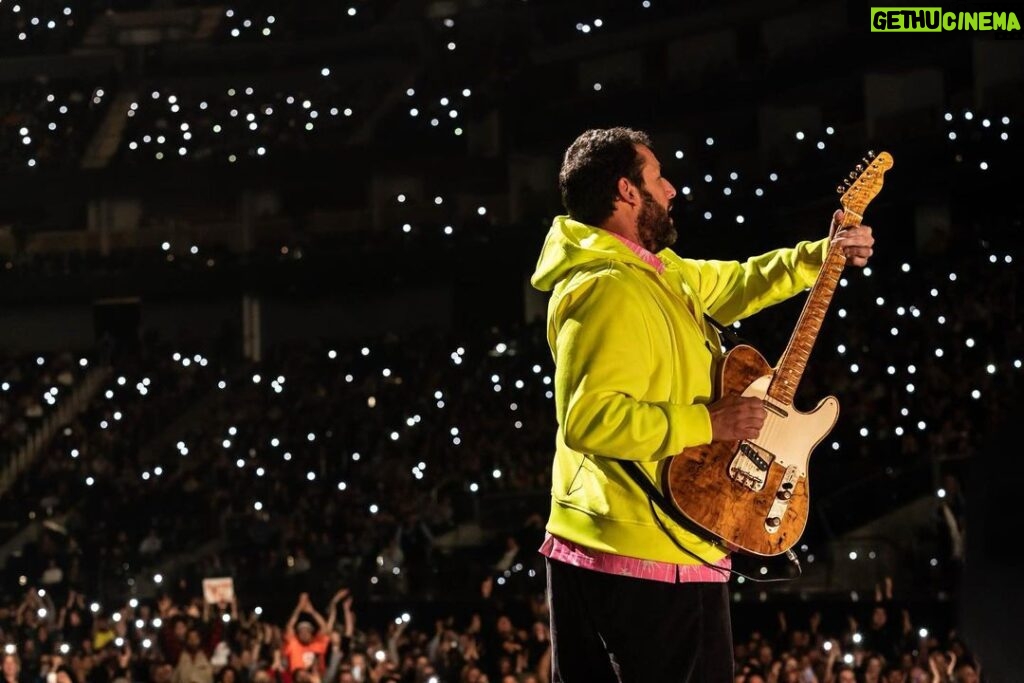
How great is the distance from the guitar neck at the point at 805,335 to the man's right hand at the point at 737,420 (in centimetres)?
10

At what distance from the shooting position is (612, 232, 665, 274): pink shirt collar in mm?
3209

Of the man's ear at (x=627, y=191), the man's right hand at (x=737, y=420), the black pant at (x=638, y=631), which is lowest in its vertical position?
the black pant at (x=638, y=631)

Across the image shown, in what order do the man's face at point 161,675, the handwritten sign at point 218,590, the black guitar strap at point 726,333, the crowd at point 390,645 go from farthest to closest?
1. the handwritten sign at point 218,590
2. the man's face at point 161,675
3. the crowd at point 390,645
4. the black guitar strap at point 726,333

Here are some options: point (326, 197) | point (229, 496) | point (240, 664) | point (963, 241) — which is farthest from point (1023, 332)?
point (326, 197)

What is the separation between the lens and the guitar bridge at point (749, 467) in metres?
3.10

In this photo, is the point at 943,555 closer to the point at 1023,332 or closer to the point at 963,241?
the point at 1023,332

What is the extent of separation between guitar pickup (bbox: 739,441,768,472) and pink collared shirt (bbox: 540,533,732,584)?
8.2 inches

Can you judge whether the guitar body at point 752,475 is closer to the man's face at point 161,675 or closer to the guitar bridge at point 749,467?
the guitar bridge at point 749,467

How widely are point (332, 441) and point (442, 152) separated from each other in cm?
926

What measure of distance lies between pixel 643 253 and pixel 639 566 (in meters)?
0.63

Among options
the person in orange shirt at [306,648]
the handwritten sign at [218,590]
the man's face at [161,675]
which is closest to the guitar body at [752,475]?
the man's face at [161,675]

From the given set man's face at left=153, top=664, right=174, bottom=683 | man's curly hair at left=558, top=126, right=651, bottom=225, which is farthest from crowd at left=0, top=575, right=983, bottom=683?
man's curly hair at left=558, top=126, right=651, bottom=225

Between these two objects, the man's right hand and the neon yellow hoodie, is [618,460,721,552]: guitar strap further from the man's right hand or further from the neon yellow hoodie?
the man's right hand

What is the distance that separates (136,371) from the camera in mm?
26484
